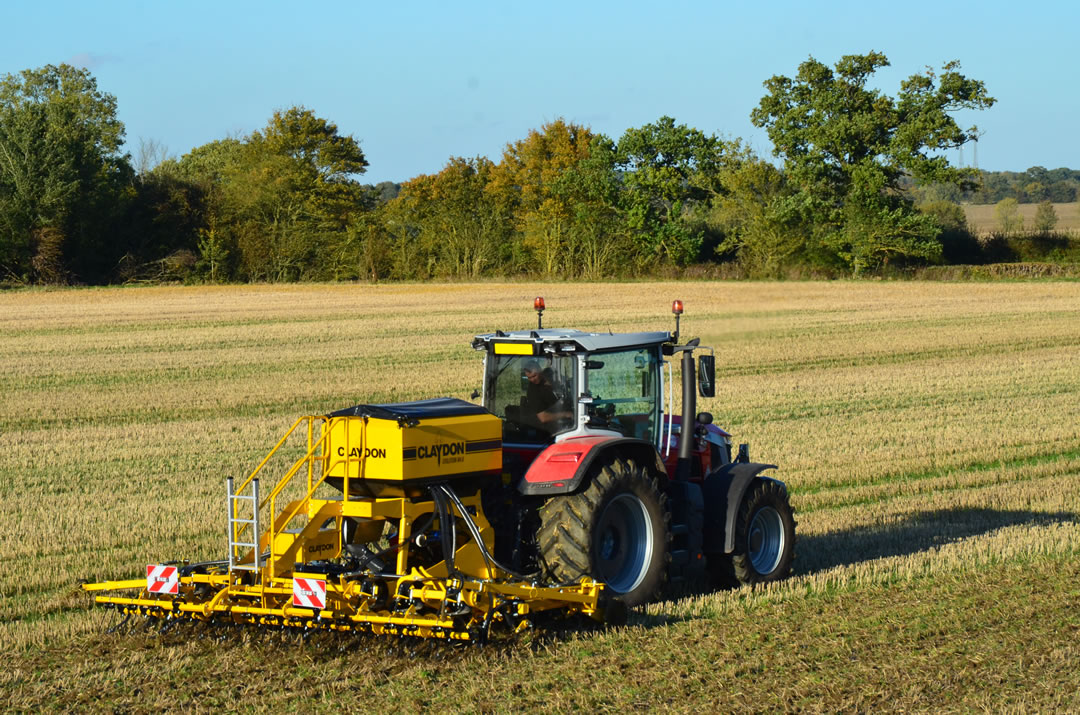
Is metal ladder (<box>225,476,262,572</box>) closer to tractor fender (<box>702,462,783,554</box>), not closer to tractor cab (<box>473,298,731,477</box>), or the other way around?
tractor cab (<box>473,298,731,477</box>)

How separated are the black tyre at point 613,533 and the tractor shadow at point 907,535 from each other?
2.07m

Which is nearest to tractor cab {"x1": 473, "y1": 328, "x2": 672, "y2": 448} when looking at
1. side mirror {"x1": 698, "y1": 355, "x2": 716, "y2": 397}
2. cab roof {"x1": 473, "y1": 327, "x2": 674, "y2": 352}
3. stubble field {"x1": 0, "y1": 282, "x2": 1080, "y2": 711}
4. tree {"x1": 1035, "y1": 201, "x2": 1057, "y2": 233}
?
cab roof {"x1": 473, "y1": 327, "x2": 674, "y2": 352}

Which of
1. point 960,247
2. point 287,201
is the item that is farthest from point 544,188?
point 960,247

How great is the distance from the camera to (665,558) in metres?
8.27

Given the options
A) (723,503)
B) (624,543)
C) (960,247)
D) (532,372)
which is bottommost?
(624,543)

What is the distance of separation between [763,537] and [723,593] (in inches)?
31.8

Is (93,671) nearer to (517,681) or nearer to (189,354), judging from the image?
(517,681)

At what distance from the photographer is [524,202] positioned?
218 ft

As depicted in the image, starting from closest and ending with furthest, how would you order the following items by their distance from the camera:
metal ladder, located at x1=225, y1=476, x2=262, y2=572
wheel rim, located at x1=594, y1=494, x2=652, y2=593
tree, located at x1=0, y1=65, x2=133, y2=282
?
metal ladder, located at x1=225, y1=476, x2=262, y2=572 < wheel rim, located at x1=594, y1=494, x2=652, y2=593 < tree, located at x1=0, y1=65, x2=133, y2=282

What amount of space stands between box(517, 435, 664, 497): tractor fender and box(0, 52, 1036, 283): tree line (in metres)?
43.2

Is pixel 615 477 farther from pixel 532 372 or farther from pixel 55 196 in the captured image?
pixel 55 196

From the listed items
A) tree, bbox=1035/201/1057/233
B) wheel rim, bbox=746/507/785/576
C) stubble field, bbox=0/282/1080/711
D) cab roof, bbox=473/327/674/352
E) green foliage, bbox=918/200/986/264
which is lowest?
stubble field, bbox=0/282/1080/711

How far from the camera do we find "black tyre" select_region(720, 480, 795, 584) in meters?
8.89

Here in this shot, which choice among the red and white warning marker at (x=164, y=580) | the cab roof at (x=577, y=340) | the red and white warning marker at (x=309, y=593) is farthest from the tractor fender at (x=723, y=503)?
the red and white warning marker at (x=164, y=580)
